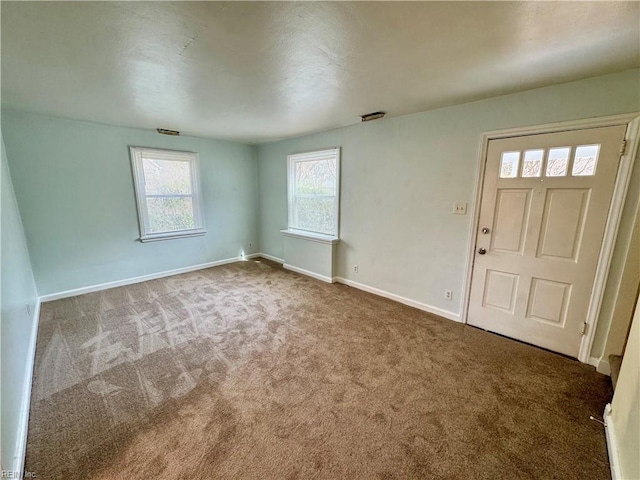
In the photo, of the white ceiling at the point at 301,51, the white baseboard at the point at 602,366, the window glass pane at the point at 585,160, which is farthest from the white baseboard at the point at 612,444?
the white ceiling at the point at 301,51

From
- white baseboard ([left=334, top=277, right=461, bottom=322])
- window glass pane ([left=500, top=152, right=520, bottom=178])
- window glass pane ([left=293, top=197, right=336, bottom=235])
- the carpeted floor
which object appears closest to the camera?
the carpeted floor

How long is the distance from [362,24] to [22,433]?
294 centimetres

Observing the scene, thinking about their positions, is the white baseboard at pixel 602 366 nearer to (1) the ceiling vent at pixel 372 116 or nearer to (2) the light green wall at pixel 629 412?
(2) the light green wall at pixel 629 412

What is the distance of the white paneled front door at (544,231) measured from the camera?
2.00 meters

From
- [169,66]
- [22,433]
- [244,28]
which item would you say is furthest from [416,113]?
[22,433]

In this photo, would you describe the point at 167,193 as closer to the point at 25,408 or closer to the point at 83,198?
the point at 83,198

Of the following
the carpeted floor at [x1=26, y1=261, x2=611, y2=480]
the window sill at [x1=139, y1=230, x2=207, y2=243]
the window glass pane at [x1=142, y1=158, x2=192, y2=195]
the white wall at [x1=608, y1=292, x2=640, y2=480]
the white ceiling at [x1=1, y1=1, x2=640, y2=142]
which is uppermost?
the white ceiling at [x1=1, y1=1, x2=640, y2=142]

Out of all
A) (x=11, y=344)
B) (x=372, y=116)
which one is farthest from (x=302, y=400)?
(x=372, y=116)

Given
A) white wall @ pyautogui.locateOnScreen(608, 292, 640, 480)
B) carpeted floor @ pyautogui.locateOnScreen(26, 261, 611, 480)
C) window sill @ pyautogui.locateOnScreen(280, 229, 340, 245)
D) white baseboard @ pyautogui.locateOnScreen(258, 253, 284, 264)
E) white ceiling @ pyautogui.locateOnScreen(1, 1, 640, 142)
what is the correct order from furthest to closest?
white baseboard @ pyautogui.locateOnScreen(258, 253, 284, 264), window sill @ pyautogui.locateOnScreen(280, 229, 340, 245), carpeted floor @ pyautogui.locateOnScreen(26, 261, 611, 480), white ceiling @ pyautogui.locateOnScreen(1, 1, 640, 142), white wall @ pyautogui.locateOnScreen(608, 292, 640, 480)

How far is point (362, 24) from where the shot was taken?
1.34 metres

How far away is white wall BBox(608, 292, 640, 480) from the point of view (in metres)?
1.14

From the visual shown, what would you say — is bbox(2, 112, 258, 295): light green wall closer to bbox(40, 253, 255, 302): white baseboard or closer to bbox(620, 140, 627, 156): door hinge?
bbox(40, 253, 255, 302): white baseboard

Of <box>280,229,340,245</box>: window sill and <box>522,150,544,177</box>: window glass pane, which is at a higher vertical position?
<box>522,150,544,177</box>: window glass pane

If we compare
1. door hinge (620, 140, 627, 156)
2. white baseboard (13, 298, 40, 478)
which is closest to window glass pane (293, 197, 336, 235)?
door hinge (620, 140, 627, 156)
